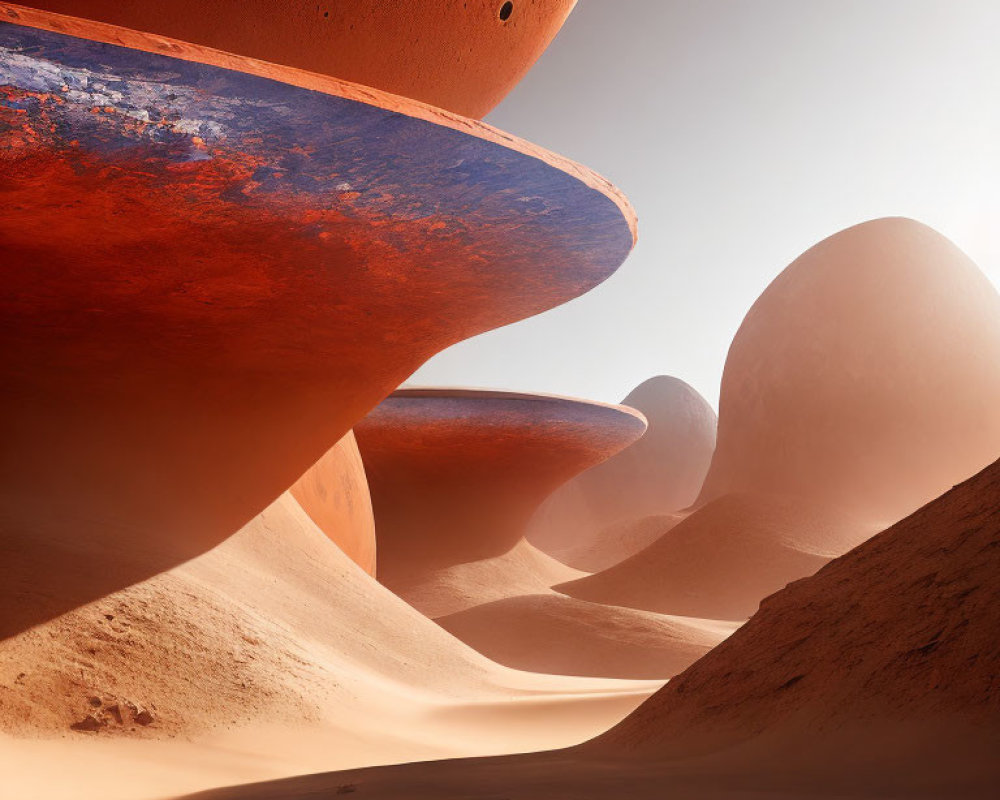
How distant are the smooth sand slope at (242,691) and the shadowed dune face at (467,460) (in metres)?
7.10

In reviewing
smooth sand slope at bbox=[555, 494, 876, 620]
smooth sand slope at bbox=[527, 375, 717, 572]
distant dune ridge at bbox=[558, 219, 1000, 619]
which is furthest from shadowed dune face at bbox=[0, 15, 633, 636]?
smooth sand slope at bbox=[527, 375, 717, 572]

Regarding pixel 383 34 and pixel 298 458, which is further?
pixel 298 458

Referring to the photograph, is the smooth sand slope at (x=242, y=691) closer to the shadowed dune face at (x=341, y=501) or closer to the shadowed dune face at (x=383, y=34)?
the shadowed dune face at (x=341, y=501)

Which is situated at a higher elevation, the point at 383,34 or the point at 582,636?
the point at 383,34

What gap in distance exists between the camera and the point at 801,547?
16203mm

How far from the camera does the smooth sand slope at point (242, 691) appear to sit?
4.08 meters

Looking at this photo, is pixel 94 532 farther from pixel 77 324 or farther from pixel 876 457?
pixel 876 457

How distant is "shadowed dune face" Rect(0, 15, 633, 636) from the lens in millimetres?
3848

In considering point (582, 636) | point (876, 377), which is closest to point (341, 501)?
point (582, 636)

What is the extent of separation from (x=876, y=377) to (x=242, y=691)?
15.4m

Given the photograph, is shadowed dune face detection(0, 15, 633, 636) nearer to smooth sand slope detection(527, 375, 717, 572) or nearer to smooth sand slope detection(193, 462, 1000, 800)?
smooth sand slope detection(193, 462, 1000, 800)

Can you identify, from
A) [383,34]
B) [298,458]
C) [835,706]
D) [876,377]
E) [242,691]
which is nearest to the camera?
[835,706]

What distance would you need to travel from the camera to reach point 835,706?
2.68 meters

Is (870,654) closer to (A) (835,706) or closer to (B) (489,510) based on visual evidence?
(A) (835,706)
